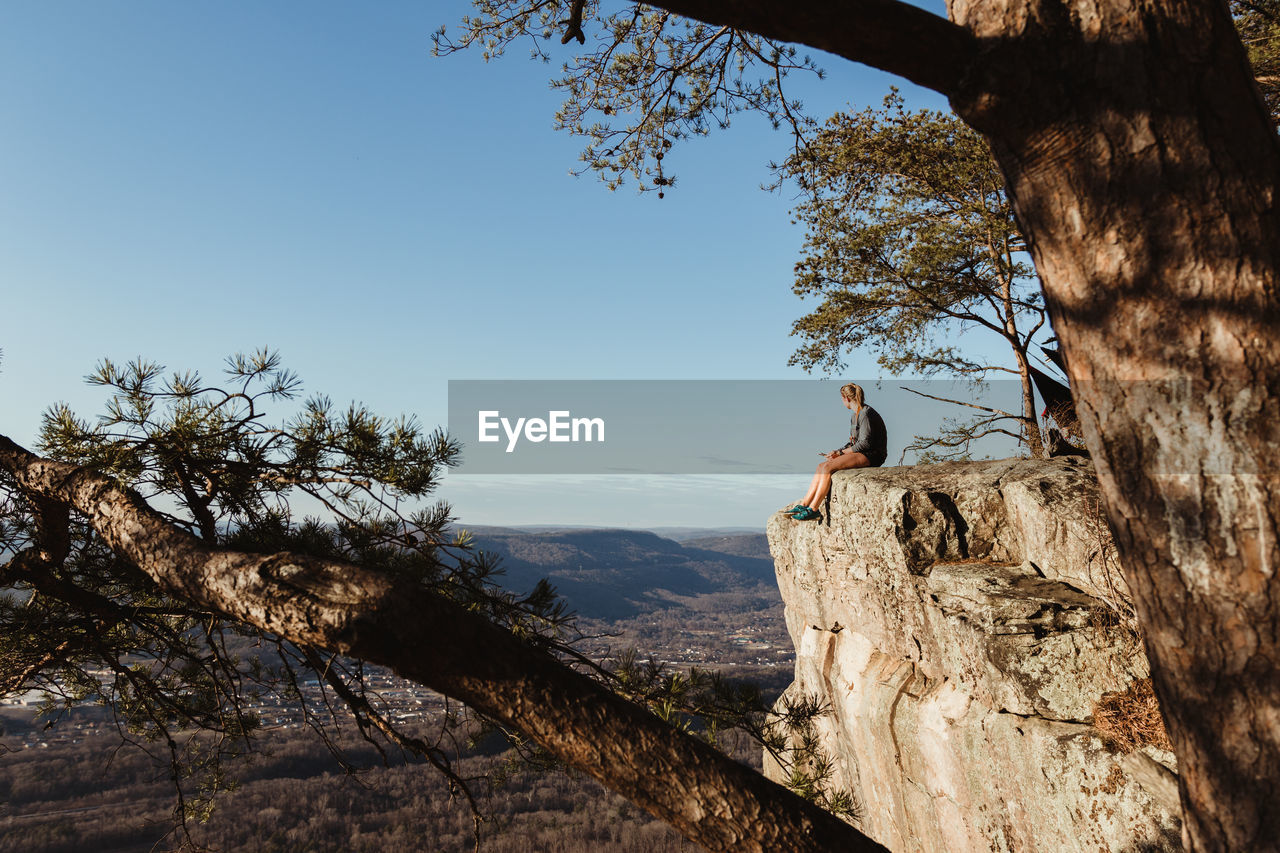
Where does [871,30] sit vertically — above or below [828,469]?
above

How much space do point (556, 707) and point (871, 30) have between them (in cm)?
158

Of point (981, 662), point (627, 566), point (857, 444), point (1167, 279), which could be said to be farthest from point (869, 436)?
point (627, 566)

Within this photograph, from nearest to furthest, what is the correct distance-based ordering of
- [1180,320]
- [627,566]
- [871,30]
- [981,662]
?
[1180,320] → [871,30] → [981,662] → [627,566]

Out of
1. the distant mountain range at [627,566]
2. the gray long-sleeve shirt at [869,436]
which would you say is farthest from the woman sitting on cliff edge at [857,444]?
the distant mountain range at [627,566]

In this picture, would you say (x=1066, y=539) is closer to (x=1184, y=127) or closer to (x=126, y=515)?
(x=1184, y=127)

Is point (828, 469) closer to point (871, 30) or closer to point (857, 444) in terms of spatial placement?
point (857, 444)

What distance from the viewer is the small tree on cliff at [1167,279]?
1.26 meters

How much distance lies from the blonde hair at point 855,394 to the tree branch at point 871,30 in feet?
22.1

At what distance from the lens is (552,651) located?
2623 millimetres

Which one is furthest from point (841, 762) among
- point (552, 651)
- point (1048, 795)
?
point (552, 651)

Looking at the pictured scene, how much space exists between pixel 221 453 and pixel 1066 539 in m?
5.65

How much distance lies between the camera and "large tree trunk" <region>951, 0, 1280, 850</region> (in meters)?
1.26

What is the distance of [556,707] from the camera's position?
4.96 ft

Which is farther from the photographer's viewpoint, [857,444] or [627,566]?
[627,566]
